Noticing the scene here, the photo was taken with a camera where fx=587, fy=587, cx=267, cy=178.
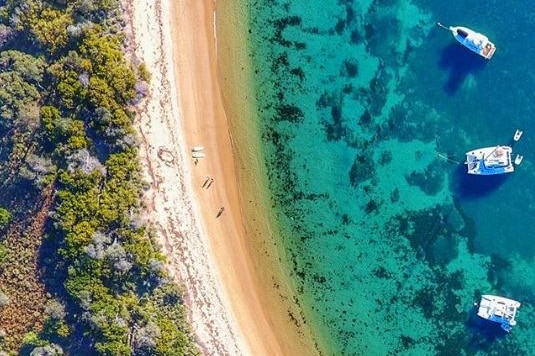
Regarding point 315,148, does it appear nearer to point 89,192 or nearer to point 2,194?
point 89,192

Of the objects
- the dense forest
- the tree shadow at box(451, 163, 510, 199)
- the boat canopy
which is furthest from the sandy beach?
the boat canopy

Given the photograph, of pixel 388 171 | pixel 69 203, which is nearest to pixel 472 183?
pixel 388 171

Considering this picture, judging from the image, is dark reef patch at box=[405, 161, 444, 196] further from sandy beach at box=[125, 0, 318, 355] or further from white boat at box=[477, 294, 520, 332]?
sandy beach at box=[125, 0, 318, 355]

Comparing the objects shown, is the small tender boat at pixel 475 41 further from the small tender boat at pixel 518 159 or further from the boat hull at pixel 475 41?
the small tender boat at pixel 518 159

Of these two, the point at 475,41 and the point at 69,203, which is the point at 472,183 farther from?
the point at 69,203

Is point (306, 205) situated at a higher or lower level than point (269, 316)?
higher

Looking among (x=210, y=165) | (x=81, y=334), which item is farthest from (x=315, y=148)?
(x=81, y=334)

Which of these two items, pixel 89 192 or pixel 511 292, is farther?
pixel 511 292
